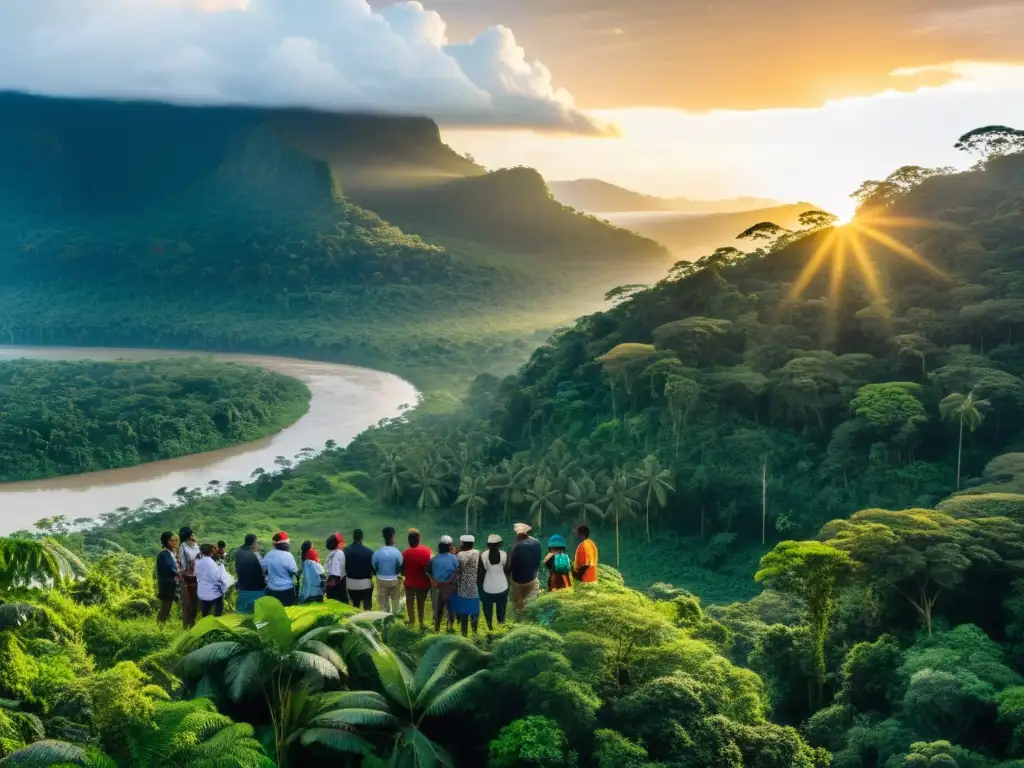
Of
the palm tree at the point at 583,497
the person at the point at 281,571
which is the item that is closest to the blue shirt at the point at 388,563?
the person at the point at 281,571

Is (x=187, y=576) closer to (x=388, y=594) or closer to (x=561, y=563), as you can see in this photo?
(x=388, y=594)

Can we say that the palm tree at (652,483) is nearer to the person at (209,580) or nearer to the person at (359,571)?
the person at (359,571)

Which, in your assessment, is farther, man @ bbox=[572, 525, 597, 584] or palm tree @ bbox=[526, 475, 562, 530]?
palm tree @ bbox=[526, 475, 562, 530]

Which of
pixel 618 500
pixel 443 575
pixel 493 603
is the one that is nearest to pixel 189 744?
pixel 443 575

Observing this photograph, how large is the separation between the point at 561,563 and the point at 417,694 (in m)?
3.86

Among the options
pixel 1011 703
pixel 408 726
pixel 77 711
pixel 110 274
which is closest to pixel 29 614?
pixel 77 711

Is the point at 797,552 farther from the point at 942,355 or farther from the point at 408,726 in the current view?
the point at 942,355

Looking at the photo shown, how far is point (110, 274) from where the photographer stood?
154250mm

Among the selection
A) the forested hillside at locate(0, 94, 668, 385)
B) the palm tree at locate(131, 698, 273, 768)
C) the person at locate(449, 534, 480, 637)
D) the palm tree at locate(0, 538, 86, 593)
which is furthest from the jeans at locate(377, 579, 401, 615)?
the forested hillside at locate(0, 94, 668, 385)

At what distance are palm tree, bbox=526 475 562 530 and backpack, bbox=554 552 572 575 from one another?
1266 inches

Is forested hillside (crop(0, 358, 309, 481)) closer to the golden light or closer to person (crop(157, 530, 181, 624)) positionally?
the golden light

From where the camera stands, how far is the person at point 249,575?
15367 mm

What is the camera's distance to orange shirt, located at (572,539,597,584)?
1636 centimetres

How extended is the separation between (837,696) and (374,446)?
162 ft
